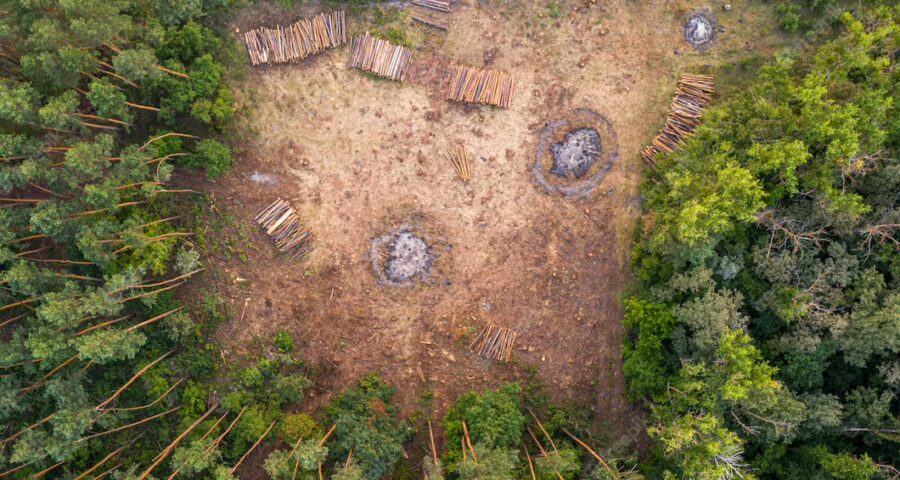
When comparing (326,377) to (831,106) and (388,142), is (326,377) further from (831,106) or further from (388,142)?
(831,106)

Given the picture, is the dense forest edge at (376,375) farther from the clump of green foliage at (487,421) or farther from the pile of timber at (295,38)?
the pile of timber at (295,38)

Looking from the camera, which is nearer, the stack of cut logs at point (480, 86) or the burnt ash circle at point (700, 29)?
the stack of cut logs at point (480, 86)

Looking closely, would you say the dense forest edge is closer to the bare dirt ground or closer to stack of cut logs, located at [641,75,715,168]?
stack of cut logs, located at [641,75,715,168]

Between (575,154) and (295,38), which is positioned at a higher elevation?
(295,38)

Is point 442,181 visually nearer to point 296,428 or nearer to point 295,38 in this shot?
point 295,38

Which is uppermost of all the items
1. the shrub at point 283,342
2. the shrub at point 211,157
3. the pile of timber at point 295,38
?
the pile of timber at point 295,38

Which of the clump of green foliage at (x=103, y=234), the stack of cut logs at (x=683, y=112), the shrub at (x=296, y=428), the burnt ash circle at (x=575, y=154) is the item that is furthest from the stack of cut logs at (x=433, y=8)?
the shrub at (x=296, y=428)

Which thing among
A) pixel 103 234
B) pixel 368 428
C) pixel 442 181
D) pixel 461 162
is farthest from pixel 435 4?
pixel 368 428
